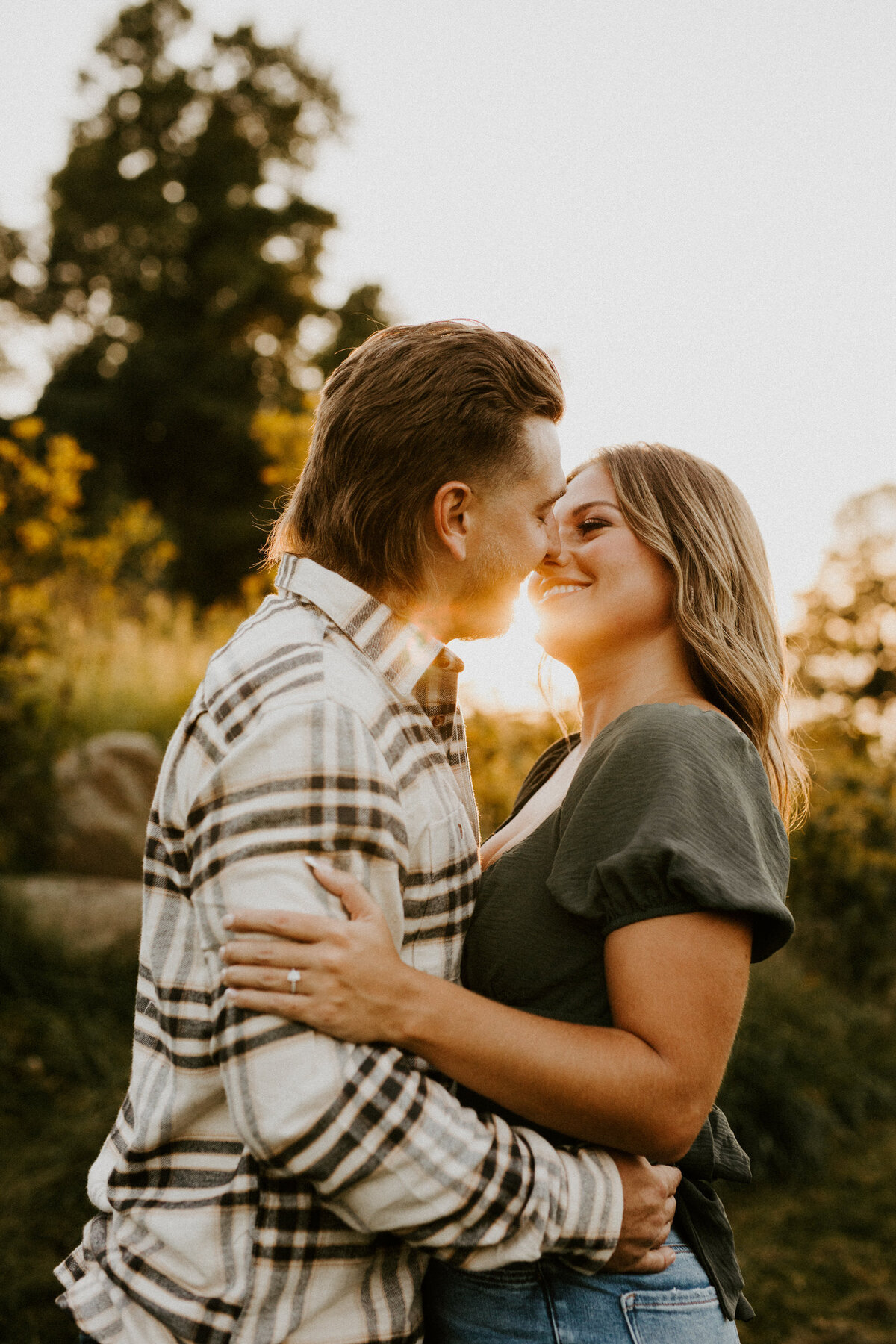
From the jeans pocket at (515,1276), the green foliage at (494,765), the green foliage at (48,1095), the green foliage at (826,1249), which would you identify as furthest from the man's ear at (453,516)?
the green foliage at (826,1249)

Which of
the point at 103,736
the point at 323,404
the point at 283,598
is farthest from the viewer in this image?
the point at 103,736

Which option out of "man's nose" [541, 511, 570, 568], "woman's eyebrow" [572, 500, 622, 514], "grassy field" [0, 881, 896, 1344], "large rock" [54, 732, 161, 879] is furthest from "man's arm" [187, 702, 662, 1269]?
"large rock" [54, 732, 161, 879]

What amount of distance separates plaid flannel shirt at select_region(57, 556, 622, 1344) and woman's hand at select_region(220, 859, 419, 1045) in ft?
0.07

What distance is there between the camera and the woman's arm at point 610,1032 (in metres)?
1.35

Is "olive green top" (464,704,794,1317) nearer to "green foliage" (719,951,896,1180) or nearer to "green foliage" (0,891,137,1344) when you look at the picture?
"green foliage" (0,891,137,1344)

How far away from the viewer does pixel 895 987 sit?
7.38 meters

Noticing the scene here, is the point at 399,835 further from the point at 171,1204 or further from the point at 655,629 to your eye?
the point at 655,629

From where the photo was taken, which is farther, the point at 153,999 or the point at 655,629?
the point at 655,629

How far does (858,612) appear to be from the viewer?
70.9 feet

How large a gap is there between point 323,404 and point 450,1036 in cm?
109

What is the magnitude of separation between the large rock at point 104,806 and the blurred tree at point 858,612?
436 inches

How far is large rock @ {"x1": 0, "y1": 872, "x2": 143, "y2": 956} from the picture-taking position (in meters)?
5.54

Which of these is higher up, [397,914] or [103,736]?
[397,914]

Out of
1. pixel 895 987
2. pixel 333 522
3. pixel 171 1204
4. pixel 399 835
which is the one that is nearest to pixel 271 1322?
pixel 171 1204
